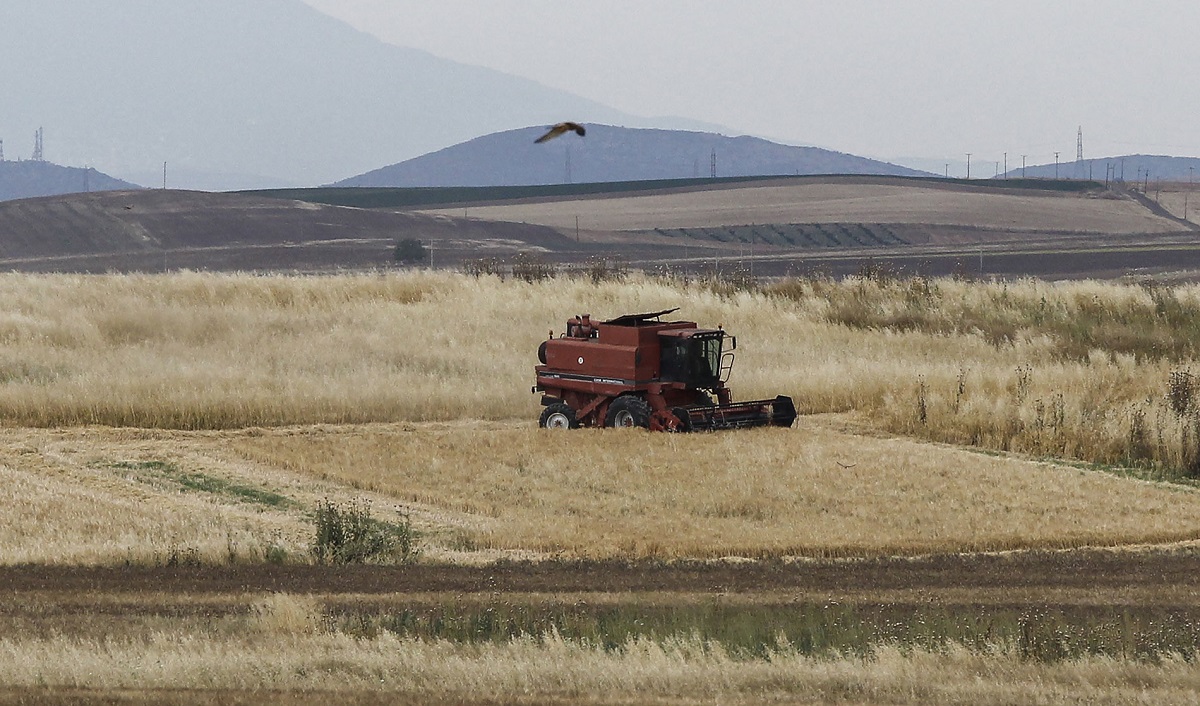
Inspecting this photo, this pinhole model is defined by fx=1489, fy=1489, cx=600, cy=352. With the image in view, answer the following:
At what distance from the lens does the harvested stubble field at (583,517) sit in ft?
32.9

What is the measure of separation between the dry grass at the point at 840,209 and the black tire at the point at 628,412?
72.6m

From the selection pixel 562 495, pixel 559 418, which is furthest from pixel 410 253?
pixel 562 495

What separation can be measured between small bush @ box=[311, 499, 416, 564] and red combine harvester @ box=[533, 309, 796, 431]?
278 inches

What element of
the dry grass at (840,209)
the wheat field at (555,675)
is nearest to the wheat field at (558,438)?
the wheat field at (555,675)

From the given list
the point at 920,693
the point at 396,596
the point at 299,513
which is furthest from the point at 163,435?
the point at 920,693

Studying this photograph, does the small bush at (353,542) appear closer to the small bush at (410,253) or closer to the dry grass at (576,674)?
the dry grass at (576,674)

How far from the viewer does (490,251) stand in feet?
252

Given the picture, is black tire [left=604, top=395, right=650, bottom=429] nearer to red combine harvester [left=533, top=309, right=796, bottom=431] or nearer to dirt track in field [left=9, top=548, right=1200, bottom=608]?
red combine harvester [left=533, top=309, right=796, bottom=431]

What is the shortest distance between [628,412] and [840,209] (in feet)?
277

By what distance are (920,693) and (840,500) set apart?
25.4 ft

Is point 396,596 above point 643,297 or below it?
below

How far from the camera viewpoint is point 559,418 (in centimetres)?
2220

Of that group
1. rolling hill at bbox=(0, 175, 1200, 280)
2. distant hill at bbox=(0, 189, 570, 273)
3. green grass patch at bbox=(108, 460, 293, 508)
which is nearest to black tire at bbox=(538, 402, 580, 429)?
green grass patch at bbox=(108, 460, 293, 508)

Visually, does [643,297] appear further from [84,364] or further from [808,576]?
[808,576]
